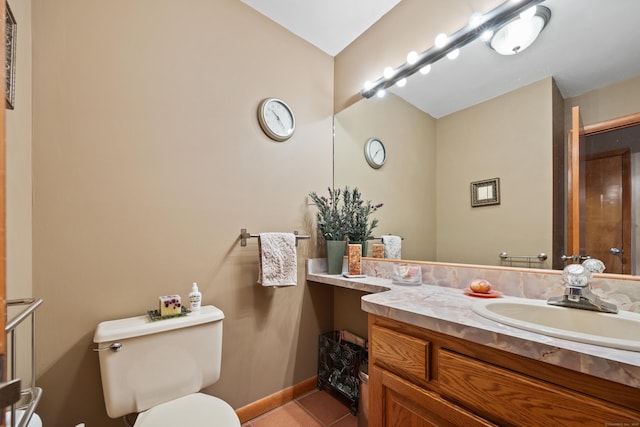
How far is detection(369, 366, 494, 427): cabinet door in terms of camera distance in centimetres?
74

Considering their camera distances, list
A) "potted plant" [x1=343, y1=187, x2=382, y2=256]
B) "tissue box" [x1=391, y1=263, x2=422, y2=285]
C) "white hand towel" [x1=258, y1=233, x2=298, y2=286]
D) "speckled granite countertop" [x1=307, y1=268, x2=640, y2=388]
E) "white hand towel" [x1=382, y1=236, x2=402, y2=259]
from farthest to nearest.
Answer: "potted plant" [x1=343, y1=187, x2=382, y2=256] → "white hand towel" [x1=382, y1=236, x2=402, y2=259] → "white hand towel" [x1=258, y1=233, x2=298, y2=286] → "tissue box" [x1=391, y1=263, x2=422, y2=285] → "speckled granite countertop" [x1=307, y1=268, x2=640, y2=388]

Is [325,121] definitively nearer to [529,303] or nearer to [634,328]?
[529,303]

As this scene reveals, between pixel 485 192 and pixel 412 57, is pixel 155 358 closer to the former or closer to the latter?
pixel 485 192

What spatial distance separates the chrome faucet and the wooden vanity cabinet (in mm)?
366

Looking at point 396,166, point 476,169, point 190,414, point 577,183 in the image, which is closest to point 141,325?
point 190,414

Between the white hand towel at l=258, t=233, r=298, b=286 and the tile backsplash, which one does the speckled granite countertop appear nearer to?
the tile backsplash

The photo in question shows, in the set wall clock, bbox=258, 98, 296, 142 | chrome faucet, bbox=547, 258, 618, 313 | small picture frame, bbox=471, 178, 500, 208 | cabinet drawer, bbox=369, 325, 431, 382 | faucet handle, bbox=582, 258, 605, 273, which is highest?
wall clock, bbox=258, 98, 296, 142

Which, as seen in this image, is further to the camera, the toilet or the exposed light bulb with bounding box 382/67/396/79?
the exposed light bulb with bounding box 382/67/396/79

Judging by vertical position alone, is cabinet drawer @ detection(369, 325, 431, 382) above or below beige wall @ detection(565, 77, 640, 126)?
below

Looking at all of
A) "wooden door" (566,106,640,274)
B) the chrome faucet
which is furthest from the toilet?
"wooden door" (566,106,640,274)

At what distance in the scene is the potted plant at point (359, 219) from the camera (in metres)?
1.74

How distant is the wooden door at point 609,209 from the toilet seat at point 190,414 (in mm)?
1419

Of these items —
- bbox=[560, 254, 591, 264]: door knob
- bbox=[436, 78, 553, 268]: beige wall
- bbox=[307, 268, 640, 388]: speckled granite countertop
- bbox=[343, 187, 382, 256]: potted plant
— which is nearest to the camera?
bbox=[307, 268, 640, 388]: speckled granite countertop

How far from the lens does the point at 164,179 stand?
1313mm
